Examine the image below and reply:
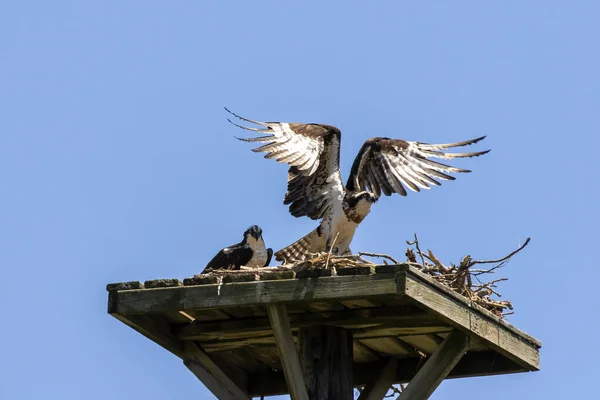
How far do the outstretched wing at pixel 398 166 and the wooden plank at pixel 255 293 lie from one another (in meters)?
3.07

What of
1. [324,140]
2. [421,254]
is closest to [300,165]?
[324,140]

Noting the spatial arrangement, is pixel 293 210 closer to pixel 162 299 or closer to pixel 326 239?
pixel 326 239

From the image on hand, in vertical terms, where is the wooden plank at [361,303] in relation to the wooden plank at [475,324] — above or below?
above

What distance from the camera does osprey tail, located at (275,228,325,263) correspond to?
1066cm

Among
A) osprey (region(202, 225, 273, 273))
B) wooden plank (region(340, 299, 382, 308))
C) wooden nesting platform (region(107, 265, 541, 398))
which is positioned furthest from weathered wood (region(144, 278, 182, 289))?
osprey (region(202, 225, 273, 273))

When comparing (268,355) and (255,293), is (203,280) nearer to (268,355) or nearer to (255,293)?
(255,293)

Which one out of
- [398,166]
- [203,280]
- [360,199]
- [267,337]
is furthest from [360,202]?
[203,280]

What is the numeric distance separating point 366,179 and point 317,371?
3.30m

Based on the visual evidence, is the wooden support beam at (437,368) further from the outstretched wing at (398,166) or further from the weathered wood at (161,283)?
the outstretched wing at (398,166)

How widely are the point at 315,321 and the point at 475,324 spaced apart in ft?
3.53

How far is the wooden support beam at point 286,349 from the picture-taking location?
7.52 metres

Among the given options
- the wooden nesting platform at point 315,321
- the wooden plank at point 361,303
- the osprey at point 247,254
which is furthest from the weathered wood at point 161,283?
the osprey at point 247,254

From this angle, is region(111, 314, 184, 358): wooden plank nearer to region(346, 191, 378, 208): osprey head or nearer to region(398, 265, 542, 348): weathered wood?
region(398, 265, 542, 348): weathered wood

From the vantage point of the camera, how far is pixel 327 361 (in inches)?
311
